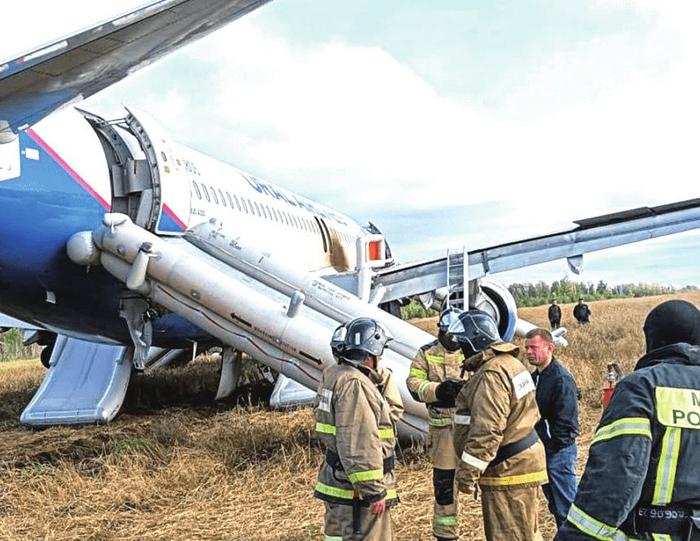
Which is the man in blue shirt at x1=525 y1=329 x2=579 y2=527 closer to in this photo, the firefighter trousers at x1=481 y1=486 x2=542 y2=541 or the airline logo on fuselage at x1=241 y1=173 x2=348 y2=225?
the firefighter trousers at x1=481 y1=486 x2=542 y2=541

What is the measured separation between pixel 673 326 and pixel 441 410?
120 inches

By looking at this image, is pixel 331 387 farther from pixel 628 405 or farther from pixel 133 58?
pixel 133 58

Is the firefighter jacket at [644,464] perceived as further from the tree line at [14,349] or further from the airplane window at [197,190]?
the tree line at [14,349]

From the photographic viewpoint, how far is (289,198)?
50.0 ft

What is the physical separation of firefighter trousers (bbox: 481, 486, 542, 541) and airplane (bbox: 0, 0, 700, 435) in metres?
3.40

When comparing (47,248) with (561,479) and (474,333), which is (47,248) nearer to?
(474,333)

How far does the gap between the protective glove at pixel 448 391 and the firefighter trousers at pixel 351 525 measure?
1.01 meters

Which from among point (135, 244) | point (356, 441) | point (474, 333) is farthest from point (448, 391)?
point (135, 244)

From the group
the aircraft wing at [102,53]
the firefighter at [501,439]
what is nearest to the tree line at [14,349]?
the aircraft wing at [102,53]

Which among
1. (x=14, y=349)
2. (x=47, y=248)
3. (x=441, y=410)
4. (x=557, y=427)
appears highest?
(x=47, y=248)

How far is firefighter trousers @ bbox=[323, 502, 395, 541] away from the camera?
4418 millimetres

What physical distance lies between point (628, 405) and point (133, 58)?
5031 millimetres

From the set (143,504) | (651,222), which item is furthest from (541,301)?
(143,504)

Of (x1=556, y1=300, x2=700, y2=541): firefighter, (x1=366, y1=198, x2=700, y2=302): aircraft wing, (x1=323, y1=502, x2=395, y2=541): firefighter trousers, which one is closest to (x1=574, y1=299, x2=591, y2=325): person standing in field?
(x1=366, y1=198, x2=700, y2=302): aircraft wing
